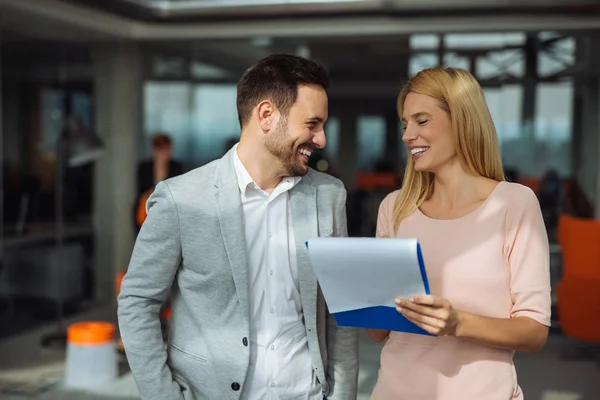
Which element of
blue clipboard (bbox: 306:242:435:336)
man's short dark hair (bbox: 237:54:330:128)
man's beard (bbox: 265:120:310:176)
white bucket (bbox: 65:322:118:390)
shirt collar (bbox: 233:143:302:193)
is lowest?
white bucket (bbox: 65:322:118:390)

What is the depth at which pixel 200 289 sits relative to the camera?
2059mm

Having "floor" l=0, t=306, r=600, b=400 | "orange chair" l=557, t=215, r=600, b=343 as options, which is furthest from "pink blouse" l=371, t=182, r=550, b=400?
"orange chair" l=557, t=215, r=600, b=343

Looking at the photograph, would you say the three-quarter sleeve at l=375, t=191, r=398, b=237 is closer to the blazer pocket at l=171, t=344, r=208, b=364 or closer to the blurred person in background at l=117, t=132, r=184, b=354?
the blazer pocket at l=171, t=344, r=208, b=364

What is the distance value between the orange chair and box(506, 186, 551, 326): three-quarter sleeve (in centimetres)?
489

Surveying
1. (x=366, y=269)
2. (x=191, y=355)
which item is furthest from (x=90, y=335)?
(x=366, y=269)

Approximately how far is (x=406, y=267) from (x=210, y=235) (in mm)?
616

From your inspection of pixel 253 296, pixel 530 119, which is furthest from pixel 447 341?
pixel 530 119

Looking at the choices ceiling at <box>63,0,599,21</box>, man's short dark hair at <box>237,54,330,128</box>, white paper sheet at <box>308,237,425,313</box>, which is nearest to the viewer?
white paper sheet at <box>308,237,425,313</box>

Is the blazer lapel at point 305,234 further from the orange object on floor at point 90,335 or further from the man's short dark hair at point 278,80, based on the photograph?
the orange object on floor at point 90,335

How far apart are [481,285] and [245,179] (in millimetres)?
714

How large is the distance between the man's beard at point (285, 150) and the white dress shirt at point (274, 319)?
0.11m

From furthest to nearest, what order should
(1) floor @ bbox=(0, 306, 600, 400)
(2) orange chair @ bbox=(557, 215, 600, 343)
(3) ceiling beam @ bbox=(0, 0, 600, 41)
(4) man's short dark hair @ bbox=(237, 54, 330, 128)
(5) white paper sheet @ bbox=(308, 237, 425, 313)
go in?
(3) ceiling beam @ bbox=(0, 0, 600, 41) → (2) orange chair @ bbox=(557, 215, 600, 343) → (1) floor @ bbox=(0, 306, 600, 400) → (4) man's short dark hair @ bbox=(237, 54, 330, 128) → (5) white paper sheet @ bbox=(308, 237, 425, 313)

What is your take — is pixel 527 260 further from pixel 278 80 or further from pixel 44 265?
pixel 44 265

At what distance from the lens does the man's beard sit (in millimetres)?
2055
